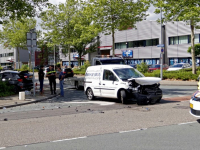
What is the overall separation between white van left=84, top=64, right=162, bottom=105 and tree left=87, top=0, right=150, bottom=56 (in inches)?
604

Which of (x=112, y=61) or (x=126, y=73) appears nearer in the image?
(x=126, y=73)

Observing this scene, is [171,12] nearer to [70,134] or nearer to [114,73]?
[114,73]

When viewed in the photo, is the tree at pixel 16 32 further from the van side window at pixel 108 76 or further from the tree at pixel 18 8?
the van side window at pixel 108 76

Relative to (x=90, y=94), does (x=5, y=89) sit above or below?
above

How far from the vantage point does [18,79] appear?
19547 mm

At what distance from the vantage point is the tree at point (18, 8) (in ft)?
62.7

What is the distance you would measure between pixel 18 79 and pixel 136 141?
1421 cm

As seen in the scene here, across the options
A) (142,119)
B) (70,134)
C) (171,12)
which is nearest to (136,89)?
(142,119)

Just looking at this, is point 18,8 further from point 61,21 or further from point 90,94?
point 61,21

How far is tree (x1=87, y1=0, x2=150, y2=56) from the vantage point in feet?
99.0

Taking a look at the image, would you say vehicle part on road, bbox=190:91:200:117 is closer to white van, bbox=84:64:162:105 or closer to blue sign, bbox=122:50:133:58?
white van, bbox=84:64:162:105

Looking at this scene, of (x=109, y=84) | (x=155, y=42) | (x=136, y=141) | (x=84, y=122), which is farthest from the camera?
(x=155, y=42)

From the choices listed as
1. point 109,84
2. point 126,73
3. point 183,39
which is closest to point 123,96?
point 109,84

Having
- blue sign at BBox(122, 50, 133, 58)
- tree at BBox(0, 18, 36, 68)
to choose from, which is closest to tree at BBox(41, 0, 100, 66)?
tree at BBox(0, 18, 36, 68)
